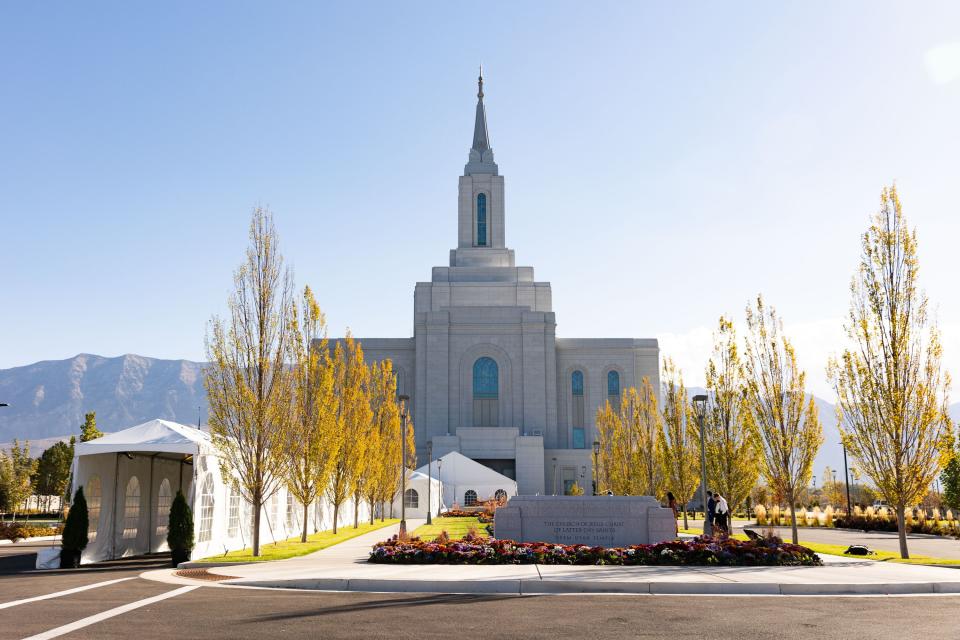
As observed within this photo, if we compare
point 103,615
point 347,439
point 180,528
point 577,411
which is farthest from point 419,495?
point 103,615

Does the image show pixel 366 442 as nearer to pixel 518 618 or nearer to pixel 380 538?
pixel 380 538

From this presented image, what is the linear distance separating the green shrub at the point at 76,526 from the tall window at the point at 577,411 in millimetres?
57825

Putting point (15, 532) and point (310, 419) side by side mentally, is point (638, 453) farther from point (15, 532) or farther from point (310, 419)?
point (15, 532)

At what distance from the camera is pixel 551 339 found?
7375 centimetres

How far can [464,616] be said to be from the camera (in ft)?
38.3

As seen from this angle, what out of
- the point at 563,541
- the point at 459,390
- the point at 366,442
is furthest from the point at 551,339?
the point at 563,541

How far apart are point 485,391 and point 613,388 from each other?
12.9 metres

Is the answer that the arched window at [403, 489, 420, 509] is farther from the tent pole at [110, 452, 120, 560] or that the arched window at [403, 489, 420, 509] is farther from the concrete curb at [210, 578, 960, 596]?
the concrete curb at [210, 578, 960, 596]

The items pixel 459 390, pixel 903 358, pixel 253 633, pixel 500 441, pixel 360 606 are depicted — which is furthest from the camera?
pixel 459 390

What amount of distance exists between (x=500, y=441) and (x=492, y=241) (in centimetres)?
2274

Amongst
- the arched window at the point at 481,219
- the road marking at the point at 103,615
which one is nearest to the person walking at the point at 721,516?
the road marking at the point at 103,615

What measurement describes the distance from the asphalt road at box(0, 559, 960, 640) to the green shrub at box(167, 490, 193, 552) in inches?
185

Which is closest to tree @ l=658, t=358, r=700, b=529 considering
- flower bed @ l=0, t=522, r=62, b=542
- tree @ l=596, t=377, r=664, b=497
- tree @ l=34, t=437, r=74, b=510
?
tree @ l=596, t=377, r=664, b=497

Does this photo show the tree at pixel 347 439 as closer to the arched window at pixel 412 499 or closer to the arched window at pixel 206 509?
the arched window at pixel 206 509
